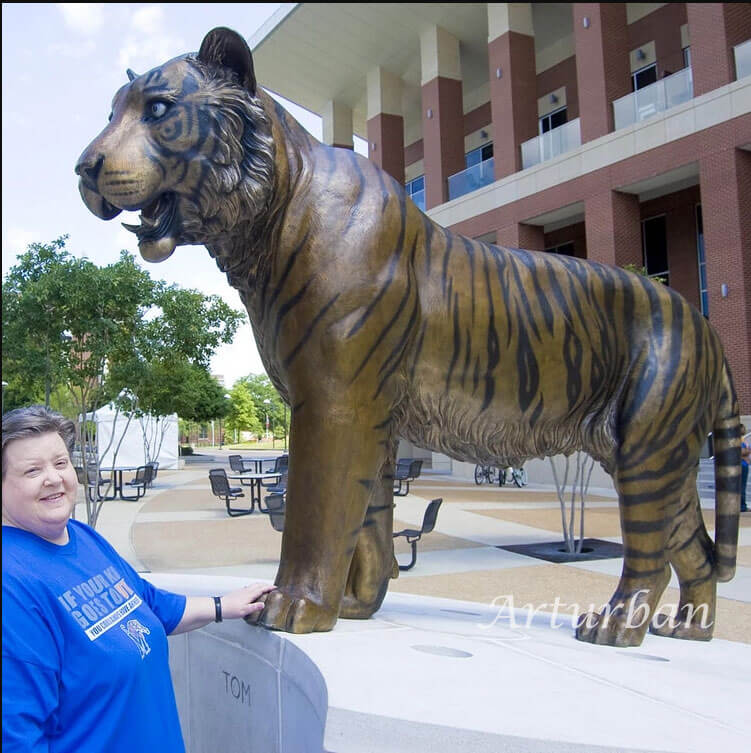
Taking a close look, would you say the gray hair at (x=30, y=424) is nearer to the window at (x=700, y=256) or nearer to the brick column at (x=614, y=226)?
the brick column at (x=614, y=226)

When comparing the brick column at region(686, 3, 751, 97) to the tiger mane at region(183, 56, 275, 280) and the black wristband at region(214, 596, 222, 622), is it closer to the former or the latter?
the tiger mane at region(183, 56, 275, 280)

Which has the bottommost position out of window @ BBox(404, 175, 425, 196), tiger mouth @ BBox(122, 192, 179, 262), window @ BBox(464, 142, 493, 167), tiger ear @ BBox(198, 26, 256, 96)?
tiger mouth @ BBox(122, 192, 179, 262)

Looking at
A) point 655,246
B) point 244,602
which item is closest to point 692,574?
point 244,602

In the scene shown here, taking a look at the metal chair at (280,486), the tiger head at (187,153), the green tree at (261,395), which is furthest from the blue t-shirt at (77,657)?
the green tree at (261,395)

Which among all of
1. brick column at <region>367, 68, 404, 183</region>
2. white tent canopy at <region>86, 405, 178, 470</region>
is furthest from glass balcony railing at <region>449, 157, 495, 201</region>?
white tent canopy at <region>86, 405, 178, 470</region>

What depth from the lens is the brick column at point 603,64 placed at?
1738cm

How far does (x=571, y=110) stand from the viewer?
22.2 meters

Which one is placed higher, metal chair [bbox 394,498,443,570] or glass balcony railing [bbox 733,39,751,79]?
glass balcony railing [bbox 733,39,751,79]

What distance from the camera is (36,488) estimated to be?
1.78m

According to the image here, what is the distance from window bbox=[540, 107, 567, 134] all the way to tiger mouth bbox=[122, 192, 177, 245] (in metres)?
22.8

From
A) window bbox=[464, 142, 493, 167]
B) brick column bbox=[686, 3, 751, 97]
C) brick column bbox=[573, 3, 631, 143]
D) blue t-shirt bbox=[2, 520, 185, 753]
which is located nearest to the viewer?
blue t-shirt bbox=[2, 520, 185, 753]

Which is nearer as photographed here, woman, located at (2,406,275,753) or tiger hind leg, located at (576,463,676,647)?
woman, located at (2,406,275,753)

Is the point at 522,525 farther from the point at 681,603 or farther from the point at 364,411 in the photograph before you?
the point at 364,411

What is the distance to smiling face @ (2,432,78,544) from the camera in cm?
177
